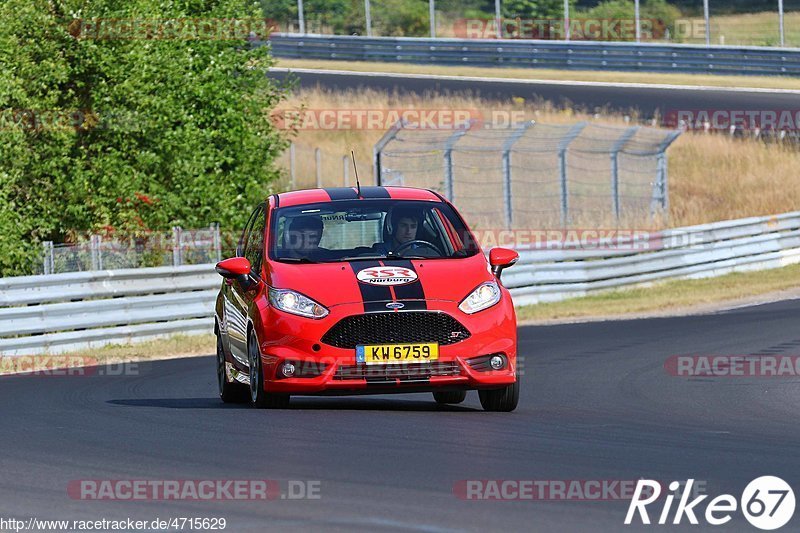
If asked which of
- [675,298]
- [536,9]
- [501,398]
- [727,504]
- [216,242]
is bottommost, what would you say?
[675,298]

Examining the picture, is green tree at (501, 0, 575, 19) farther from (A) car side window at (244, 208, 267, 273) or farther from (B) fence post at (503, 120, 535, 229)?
(A) car side window at (244, 208, 267, 273)

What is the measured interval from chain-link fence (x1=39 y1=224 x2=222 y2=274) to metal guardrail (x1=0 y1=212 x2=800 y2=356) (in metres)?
0.54

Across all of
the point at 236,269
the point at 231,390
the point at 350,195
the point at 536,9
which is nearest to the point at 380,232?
the point at 350,195

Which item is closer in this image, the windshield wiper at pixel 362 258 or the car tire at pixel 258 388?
the car tire at pixel 258 388

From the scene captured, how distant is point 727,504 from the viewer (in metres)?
6.55

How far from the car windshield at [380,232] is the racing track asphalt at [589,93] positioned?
1210 inches

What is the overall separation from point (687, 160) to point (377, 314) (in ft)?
103

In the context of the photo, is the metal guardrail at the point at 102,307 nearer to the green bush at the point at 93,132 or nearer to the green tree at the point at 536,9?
the green bush at the point at 93,132

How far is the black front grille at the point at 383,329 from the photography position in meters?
10.1

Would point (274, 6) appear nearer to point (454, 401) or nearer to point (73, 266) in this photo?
point (73, 266)

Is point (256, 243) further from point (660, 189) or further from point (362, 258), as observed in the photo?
point (660, 189)

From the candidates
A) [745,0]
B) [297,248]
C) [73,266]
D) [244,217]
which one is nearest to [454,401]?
[297,248]
